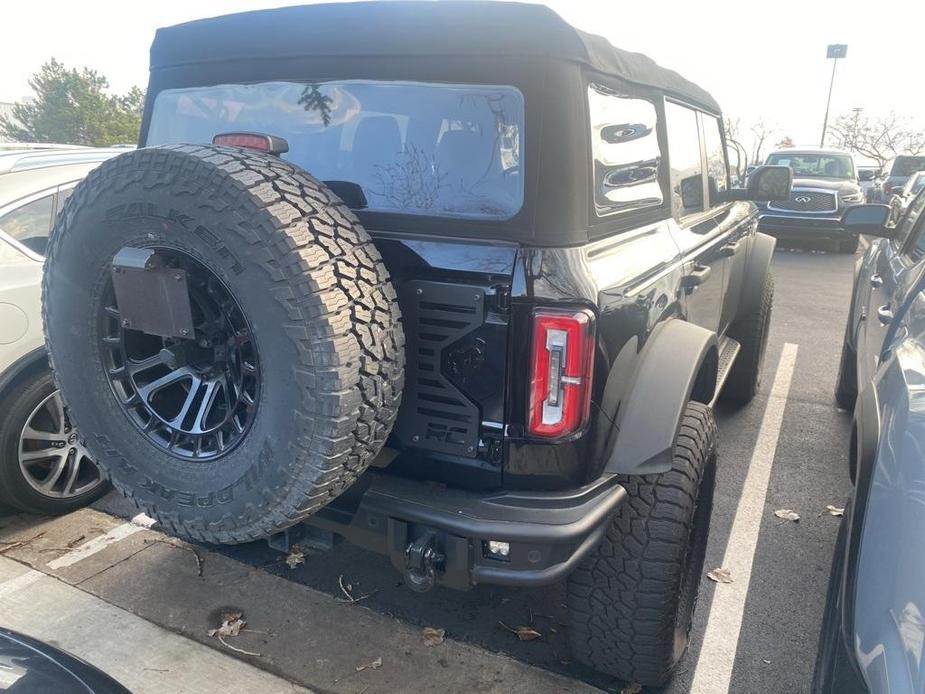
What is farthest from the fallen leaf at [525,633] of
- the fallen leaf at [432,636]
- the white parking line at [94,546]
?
the white parking line at [94,546]

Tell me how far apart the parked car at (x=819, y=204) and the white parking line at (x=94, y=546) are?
11454 mm

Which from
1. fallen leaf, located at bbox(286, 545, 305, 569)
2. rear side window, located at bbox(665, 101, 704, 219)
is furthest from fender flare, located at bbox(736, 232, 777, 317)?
fallen leaf, located at bbox(286, 545, 305, 569)

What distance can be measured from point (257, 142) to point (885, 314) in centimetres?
254

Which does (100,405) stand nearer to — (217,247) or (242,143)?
(217,247)

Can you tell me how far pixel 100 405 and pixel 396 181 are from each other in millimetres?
1132

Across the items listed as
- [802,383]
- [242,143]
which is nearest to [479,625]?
[242,143]

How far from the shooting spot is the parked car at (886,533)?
140 centimetres

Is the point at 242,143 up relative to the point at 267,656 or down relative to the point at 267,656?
up

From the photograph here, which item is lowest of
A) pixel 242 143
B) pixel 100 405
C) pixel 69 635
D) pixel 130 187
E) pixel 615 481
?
pixel 69 635

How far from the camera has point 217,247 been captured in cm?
175

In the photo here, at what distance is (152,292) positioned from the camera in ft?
6.13

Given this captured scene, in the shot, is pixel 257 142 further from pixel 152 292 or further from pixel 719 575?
pixel 719 575

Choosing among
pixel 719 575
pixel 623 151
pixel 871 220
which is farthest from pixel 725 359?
pixel 623 151

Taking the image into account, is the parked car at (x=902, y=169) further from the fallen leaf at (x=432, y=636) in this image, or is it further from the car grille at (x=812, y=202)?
the fallen leaf at (x=432, y=636)
